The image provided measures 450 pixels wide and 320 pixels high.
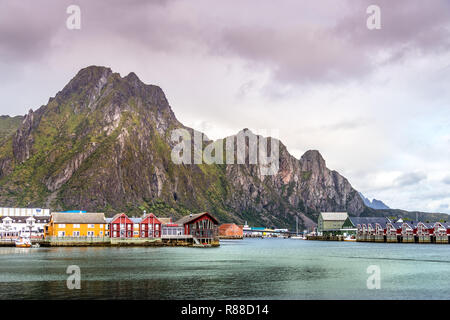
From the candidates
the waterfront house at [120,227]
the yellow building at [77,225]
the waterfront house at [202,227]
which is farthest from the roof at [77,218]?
the waterfront house at [202,227]

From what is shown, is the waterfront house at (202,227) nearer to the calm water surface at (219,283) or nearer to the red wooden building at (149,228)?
the red wooden building at (149,228)

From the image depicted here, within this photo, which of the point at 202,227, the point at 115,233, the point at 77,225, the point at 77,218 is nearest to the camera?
the point at 77,225

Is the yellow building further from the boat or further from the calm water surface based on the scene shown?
the calm water surface

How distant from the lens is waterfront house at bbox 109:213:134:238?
187 m

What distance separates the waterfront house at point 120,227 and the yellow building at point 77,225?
125 inches

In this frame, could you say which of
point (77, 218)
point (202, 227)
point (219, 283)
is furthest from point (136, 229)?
point (219, 283)

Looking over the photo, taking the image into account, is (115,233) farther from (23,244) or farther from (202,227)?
(202,227)

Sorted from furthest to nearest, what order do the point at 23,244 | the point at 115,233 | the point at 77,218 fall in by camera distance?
the point at 115,233, the point at 77,218, the point at 23,244

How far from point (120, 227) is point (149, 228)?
12.7 m

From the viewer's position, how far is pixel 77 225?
182250 mm

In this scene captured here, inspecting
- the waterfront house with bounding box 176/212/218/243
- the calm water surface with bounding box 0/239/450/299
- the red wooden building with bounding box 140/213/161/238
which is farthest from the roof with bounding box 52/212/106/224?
the calm water surface with bounding box 0/239/450/299
